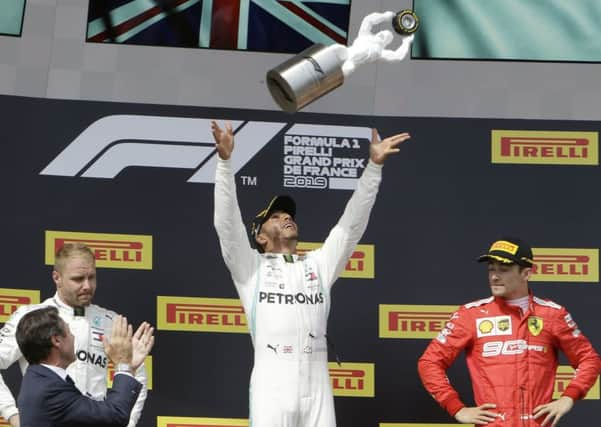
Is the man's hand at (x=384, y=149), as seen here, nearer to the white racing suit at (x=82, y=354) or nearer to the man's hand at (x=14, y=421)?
the white racing suit at (x=82, y=354)

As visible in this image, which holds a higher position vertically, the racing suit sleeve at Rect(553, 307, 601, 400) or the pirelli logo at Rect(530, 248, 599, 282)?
the pirelli logo at Rect(530, 248, 599, 282)

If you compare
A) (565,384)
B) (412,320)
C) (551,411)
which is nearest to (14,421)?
(412,320)

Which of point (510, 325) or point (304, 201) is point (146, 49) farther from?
point (510, 325)

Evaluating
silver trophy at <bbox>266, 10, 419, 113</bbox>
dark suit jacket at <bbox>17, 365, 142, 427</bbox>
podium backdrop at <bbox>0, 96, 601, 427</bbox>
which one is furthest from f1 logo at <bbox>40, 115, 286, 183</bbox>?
dark suit jacket at <bbox>17, 365, 142, 427</bbox>

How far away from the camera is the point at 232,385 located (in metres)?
5.12

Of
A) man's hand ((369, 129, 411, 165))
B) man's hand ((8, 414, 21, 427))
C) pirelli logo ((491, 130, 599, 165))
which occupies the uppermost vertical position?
pirelli logo ((491, 130, 599, 165))

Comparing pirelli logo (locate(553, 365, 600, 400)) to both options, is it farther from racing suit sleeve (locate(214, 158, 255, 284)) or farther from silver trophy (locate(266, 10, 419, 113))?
silver trophy (locate(266, 10, 419, 113))

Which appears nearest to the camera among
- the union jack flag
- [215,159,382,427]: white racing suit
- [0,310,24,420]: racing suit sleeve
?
[215,159,382,427]: white racing suit

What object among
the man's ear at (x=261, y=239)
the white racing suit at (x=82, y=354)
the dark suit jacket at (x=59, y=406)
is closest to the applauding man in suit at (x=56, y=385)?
the dark suit jacket at (x=59, y=406)

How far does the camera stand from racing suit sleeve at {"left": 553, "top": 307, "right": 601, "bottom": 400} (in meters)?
4.41

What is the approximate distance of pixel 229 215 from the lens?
14.2 ft

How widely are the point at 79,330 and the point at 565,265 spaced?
7.23ft

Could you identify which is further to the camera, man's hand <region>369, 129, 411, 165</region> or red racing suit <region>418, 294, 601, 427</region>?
man's hand <region>369, 129, 411, 165</region>

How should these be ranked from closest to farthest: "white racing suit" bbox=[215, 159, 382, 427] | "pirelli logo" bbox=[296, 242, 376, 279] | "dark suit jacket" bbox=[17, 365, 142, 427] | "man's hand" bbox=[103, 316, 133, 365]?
1. "dark suit jacket" bbox=[17, 365, 142, 427]
2. "man's hand" bbox=[103, 316, 133, 365]
3. "white racing suit" bbox=[215, 159, 382, 427]
4. "pirelli logo" bbox=[296, 242, 376, 279]
